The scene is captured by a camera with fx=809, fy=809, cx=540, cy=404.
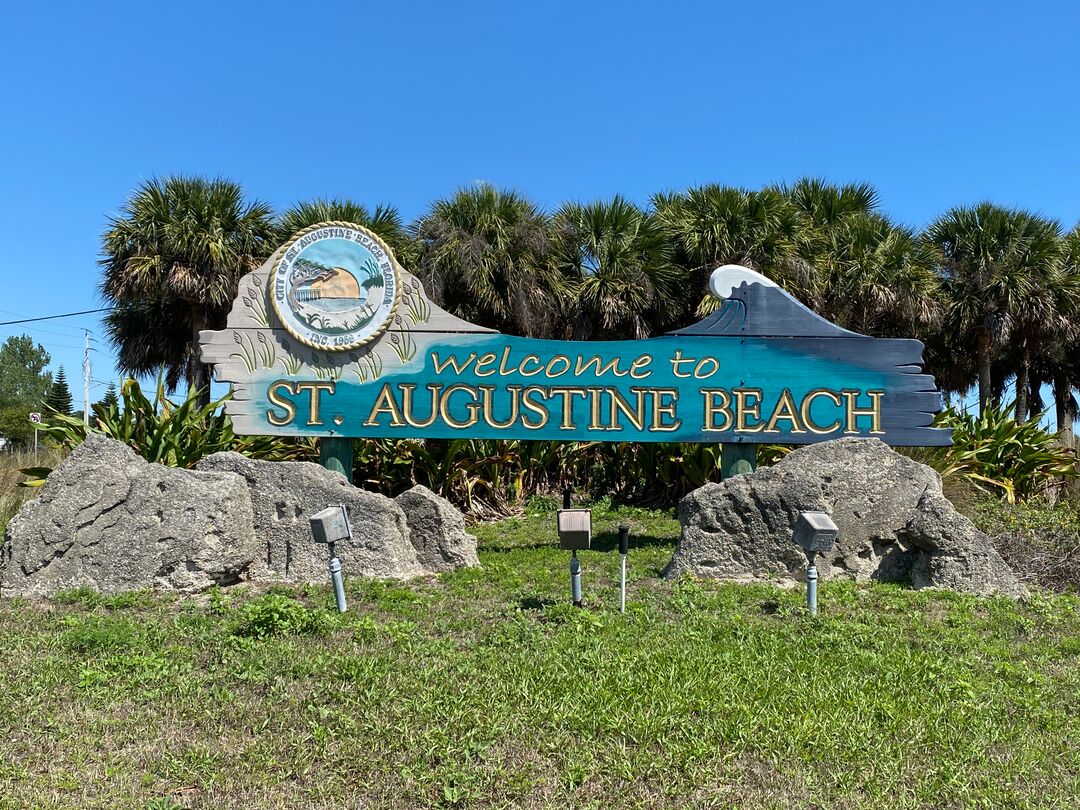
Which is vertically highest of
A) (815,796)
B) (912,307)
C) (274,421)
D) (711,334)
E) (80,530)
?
(912,307)

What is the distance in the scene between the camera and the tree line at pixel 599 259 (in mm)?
15719

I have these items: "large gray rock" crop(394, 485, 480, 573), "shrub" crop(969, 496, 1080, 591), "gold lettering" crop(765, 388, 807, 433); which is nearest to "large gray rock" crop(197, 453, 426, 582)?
"large gray rock" crop(394, 485, 480, 573)

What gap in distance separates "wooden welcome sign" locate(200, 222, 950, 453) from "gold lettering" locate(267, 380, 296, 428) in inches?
0.7

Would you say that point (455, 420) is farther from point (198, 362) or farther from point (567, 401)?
point (198, 362)

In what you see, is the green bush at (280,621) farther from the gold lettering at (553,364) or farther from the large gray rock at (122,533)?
the gold lettering at (553,364)

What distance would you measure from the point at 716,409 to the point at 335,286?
5130mm

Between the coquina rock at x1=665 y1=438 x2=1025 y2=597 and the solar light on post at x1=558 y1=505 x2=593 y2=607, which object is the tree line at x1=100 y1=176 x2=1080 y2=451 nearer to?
the coquina rock at x1=665 y1=438 x2=1025 y2=597

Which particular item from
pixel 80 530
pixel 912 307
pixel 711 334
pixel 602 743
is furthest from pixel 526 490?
pixel 602 743

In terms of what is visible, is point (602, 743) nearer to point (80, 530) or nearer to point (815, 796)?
point (815, 796)

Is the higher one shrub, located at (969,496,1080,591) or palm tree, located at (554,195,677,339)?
palm tree, located at (554,195,677,339)

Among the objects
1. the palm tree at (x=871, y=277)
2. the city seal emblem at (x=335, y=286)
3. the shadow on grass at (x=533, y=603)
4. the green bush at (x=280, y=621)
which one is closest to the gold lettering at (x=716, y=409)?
the shadow on grass at (x=533, y=603)

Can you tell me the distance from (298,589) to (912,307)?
13.6 meters

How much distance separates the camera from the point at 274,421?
10180 millimetres

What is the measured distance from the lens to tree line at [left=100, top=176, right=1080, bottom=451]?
15.7 metres
